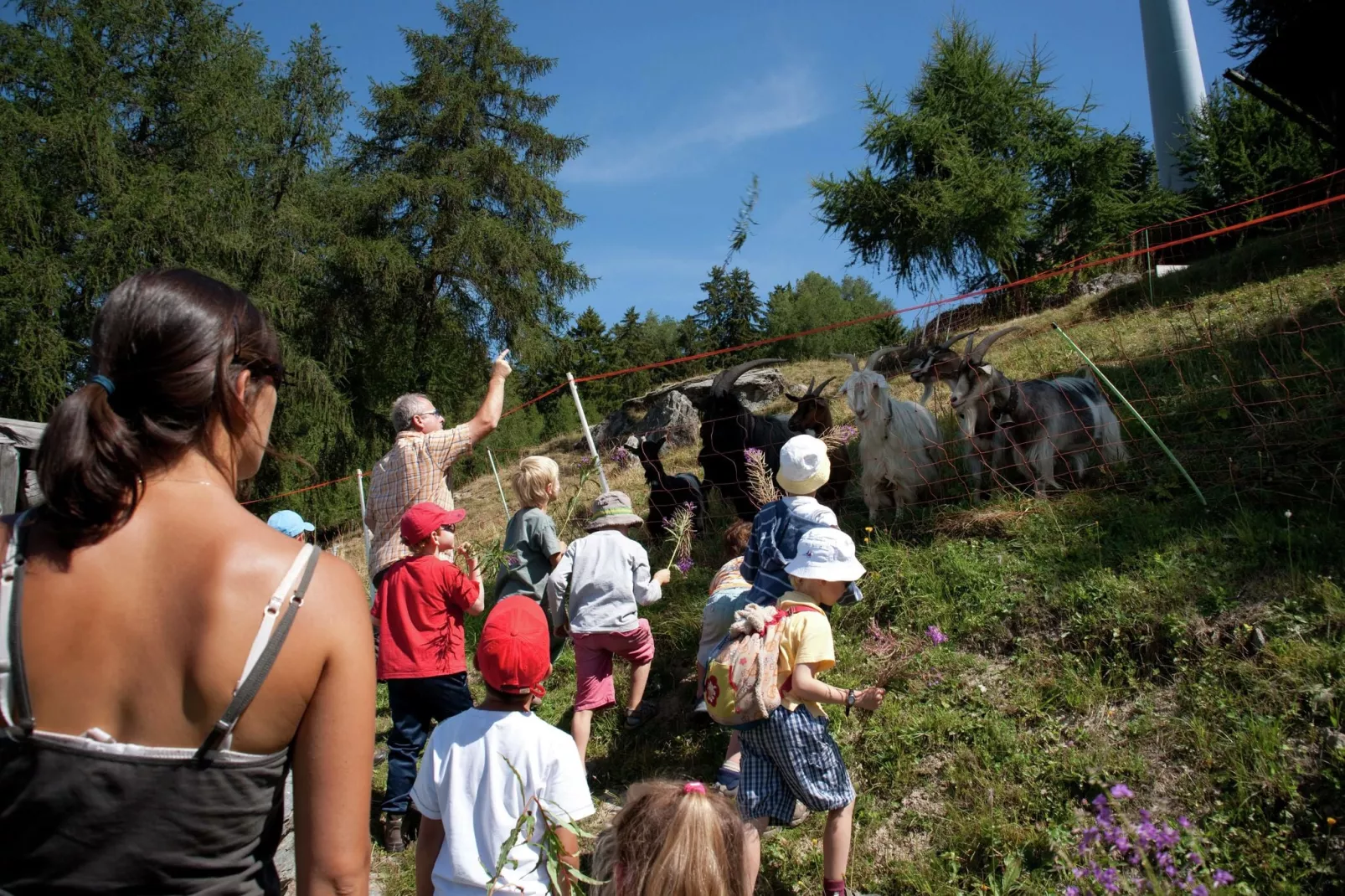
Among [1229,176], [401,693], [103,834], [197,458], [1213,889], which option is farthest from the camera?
[1229,176]

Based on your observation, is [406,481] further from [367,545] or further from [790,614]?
[367,545]

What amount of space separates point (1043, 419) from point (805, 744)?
4323mm

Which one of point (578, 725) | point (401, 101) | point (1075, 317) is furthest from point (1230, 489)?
point (401, 101)

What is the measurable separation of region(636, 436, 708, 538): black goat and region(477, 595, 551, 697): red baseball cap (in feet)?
17.5

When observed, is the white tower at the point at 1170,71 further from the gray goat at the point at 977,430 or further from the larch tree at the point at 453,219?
the gray goat at the point at 977,430

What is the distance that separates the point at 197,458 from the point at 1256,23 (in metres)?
21.7

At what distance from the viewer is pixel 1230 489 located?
544cm

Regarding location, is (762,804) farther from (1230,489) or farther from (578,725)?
(1230,489)

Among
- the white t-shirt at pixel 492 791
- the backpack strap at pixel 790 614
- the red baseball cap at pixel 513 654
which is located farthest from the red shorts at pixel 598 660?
the white t-shirt at pixel 492 791

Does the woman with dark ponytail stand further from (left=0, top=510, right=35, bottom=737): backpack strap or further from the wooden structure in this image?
the wooden structure

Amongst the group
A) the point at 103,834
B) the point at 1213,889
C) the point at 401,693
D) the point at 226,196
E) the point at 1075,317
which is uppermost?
the point at 226,196

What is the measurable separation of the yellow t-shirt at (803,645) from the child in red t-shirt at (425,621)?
167 cm

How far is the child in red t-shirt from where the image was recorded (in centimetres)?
420

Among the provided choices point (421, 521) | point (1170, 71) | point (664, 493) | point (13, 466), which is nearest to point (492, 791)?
point (421, 521)
